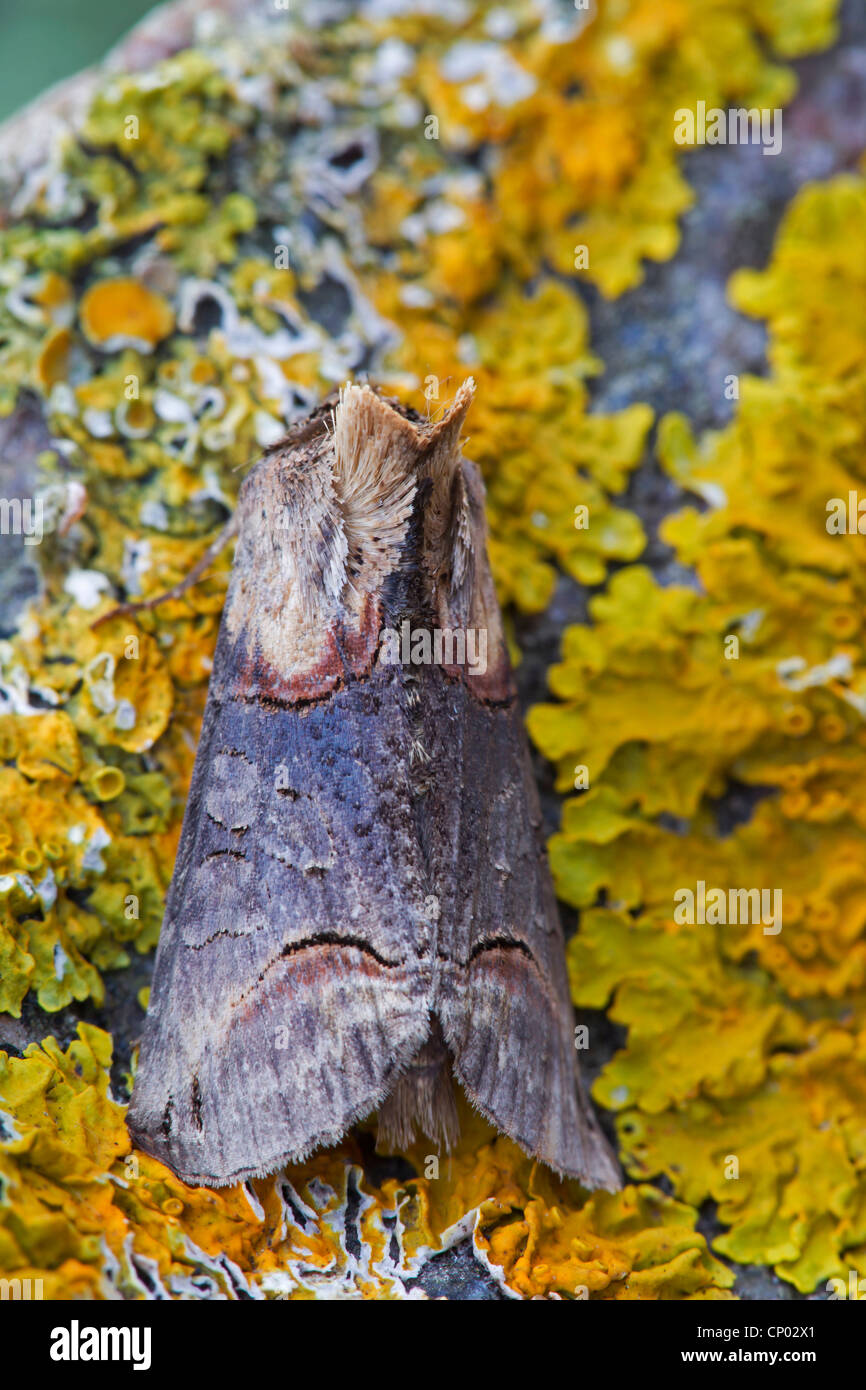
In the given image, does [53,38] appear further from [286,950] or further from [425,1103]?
[425,1103]

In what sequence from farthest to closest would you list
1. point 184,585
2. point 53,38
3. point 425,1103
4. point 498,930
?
point 53,38 < point 184,585 < point 498,930 < point 425,1103

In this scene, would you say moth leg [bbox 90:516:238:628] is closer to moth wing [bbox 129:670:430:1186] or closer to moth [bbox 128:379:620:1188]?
moth [bbox 128:379:620:1188]

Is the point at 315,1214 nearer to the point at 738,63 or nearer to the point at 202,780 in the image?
the point at 202,780

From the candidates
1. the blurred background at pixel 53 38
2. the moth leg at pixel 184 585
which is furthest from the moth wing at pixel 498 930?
the blurred background at pixel 53 38

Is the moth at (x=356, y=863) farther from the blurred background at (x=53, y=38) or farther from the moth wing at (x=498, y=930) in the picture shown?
the blurred background at (x=53, y=38)

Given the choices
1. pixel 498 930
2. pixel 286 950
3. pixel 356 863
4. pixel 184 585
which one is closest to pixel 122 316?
pixel 184 585

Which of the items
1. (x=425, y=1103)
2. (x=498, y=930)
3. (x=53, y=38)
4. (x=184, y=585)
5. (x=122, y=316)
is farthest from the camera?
(x=53, y=38)

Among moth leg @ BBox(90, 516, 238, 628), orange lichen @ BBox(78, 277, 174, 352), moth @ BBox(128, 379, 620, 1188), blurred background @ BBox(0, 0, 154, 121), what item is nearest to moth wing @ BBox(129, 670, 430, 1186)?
moth @ BBox(128, 379, 620, 1188)
